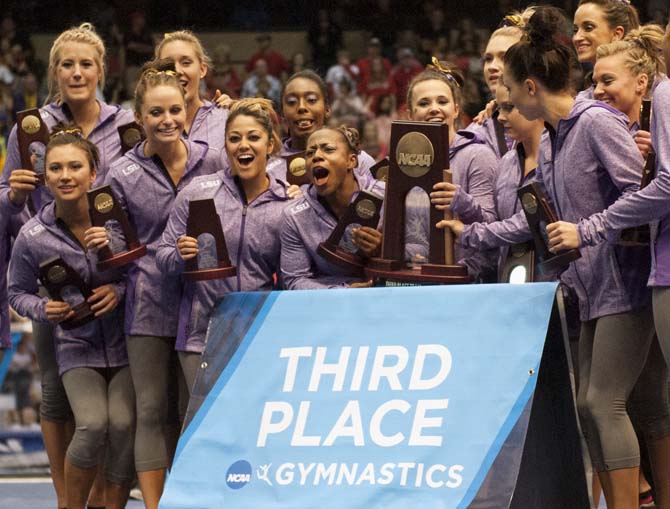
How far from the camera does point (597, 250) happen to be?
14.1 ft

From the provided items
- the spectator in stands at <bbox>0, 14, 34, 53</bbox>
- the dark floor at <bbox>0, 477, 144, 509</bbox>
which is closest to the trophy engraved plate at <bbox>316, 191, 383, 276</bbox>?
the dark floor at <bbox>0, 477, 144, 509</bbox>

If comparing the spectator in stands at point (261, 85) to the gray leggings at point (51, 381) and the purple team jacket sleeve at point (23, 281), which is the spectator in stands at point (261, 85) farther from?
the purple team jacket sleeve at point (23, 281)

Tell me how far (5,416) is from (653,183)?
498 centimetres

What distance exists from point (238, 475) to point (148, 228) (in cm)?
140

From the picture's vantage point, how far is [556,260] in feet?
13.6

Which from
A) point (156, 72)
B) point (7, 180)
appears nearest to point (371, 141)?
point (7, 180)

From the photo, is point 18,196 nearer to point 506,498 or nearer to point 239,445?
point 239,445

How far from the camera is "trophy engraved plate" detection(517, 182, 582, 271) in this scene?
163 inches

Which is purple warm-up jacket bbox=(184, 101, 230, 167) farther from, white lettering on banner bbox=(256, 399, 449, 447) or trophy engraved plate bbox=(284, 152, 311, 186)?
white lettering on banner bbox=(256, 399, 449, 447)

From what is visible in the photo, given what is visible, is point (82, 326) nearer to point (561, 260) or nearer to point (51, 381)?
point (51, 381)

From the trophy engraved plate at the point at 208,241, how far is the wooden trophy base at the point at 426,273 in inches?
22.9

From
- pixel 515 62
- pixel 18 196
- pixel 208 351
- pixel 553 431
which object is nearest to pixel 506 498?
pixel 553 431

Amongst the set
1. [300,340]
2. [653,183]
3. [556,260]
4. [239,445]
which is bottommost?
[239,445]

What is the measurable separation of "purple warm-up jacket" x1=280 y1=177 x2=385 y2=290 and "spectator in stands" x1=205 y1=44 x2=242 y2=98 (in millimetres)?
8141
